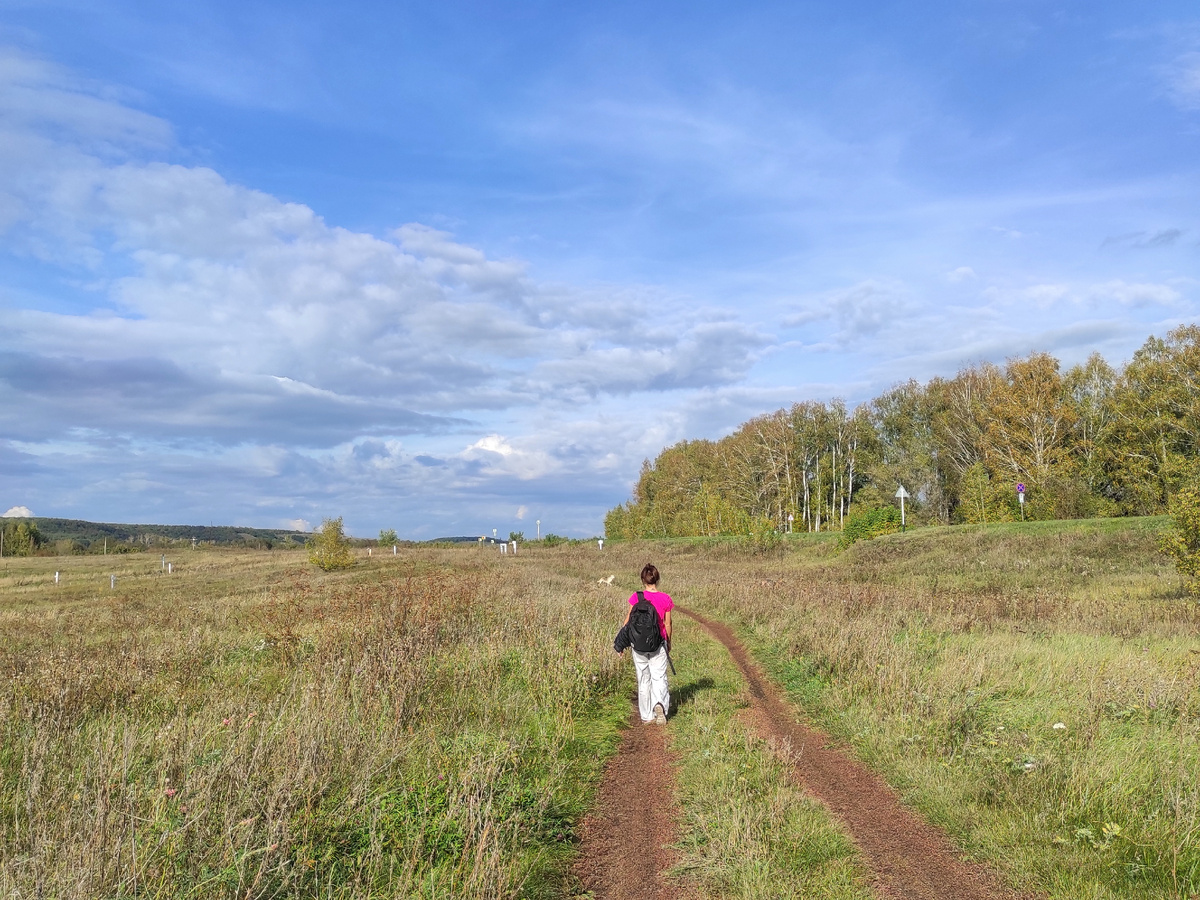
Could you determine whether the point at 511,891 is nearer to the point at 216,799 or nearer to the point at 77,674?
the point at 216,799

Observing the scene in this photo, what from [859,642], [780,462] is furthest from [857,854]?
[780,462]

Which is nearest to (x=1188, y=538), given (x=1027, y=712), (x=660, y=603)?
(x=1027, y=712)

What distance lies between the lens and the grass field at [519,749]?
Result: 15.0ft

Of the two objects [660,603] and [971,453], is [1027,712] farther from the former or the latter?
[971,453]

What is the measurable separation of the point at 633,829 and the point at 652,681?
127 inches

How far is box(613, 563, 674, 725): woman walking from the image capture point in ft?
29.3

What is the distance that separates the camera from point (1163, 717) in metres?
7.61

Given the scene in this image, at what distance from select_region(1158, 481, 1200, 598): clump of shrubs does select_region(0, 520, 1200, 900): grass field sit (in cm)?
213

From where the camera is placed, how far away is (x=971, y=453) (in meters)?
65.6

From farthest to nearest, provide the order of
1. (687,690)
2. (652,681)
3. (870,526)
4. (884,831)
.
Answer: (870,526)
(687,690)
(652,681)
(884,831)

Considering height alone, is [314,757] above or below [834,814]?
above

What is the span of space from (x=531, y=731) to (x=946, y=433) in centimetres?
6832

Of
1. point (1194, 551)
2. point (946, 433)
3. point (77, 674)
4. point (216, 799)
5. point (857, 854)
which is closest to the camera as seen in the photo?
point (216, 799)

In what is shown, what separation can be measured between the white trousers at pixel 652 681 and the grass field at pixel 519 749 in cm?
33
